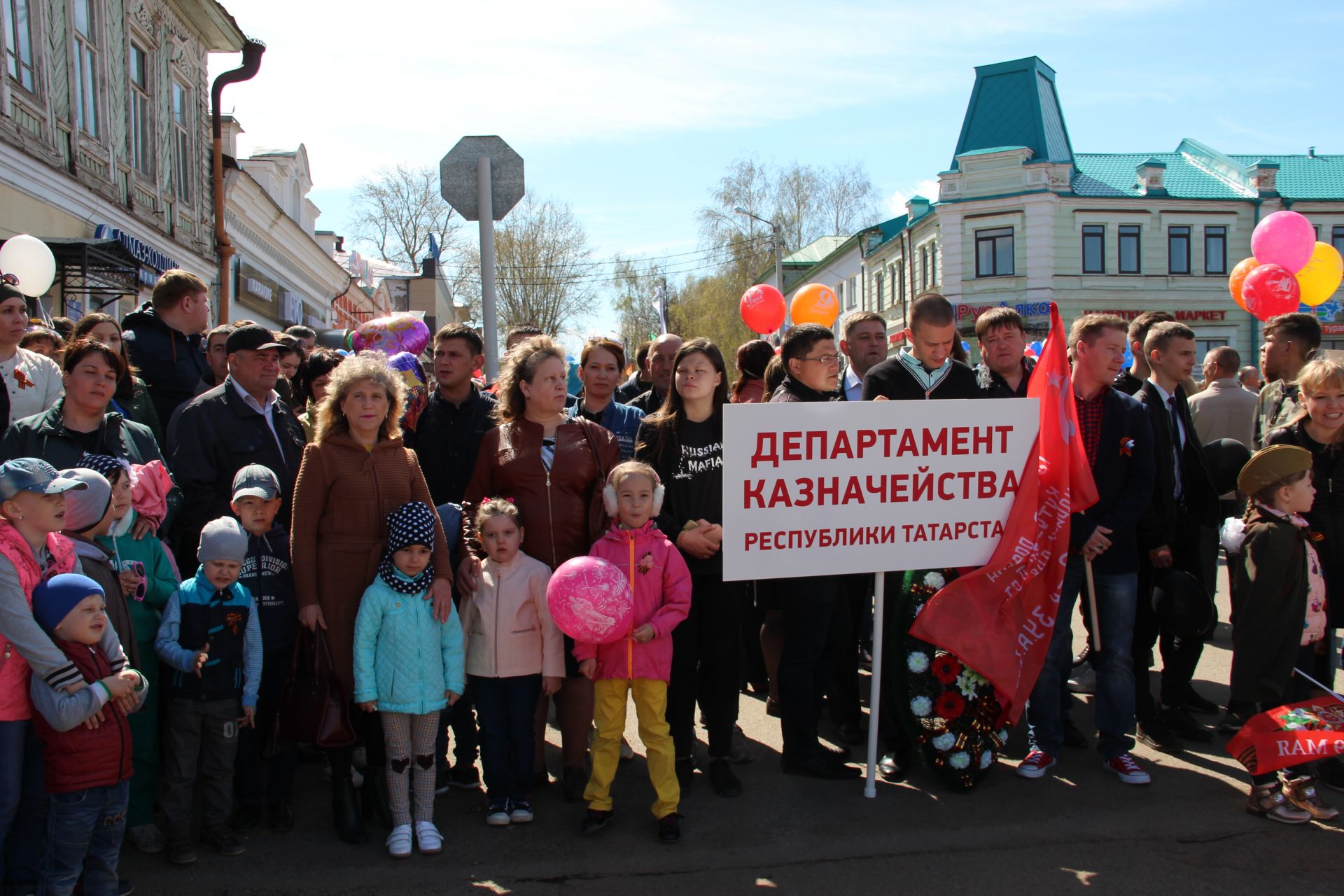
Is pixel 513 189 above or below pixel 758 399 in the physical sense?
above

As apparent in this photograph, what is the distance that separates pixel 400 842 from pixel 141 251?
500 inches

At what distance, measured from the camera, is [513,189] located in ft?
20.8

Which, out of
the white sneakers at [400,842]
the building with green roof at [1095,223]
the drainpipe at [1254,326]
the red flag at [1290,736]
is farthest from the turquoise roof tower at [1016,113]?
the white sneakers at [400,842]

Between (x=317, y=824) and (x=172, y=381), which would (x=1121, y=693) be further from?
(x=172, y=381)

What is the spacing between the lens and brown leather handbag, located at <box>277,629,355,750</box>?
4.00 m

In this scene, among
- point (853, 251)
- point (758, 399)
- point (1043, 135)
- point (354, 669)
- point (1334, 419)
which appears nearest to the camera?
point (354, 669)

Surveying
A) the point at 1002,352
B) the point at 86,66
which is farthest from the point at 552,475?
the point at 86,66

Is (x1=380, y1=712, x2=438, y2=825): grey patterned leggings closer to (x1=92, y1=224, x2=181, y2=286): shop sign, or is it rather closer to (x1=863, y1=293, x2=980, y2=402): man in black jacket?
(x1=863, y1=293, x2=980, y2=402): man in black jacket

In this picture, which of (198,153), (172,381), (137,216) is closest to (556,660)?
(172,381)

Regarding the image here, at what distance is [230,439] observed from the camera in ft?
15.2

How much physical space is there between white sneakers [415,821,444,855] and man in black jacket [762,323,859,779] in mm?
1628

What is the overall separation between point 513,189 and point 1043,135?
30.9 m

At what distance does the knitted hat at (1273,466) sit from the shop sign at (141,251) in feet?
40.8

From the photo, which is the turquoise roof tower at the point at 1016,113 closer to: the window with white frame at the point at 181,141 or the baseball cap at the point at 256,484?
the window with white frame at the point at 181,141
